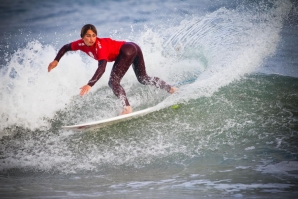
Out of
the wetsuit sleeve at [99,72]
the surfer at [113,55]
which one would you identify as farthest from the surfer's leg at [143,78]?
the wetsuit sleeve at [99,72]

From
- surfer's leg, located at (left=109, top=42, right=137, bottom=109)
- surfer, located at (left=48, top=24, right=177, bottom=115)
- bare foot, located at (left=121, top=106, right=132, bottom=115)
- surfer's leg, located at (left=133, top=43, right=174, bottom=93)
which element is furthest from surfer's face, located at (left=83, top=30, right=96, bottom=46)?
bare foot, located at (left=121, top=106, right=132, bottom=115)

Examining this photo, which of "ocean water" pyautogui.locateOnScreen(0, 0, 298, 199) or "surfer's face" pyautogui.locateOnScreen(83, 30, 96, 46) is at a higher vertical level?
"surfer's face" pyautogui.locateOnScreen(83, 30, 96, 46)

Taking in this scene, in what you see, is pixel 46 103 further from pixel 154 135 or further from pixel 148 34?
pixel 148 34

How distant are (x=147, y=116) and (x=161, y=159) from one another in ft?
3.76

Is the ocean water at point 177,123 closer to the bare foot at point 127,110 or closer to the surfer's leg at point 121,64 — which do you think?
the bare foot at point 127,110

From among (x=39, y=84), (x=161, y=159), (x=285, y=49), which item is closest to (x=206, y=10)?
(x=285, y=49)

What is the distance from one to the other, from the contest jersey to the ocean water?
30.9 inches

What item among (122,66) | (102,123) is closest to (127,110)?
(102,123)

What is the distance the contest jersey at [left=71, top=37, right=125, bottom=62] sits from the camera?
4.41 m

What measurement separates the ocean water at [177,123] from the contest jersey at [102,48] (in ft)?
2.58

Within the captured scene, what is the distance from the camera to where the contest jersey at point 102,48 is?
4.41 meters

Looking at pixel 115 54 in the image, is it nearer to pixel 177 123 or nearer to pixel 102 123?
pixel 102 123

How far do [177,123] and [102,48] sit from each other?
1284mm

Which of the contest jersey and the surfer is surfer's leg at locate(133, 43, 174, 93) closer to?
the surfer
